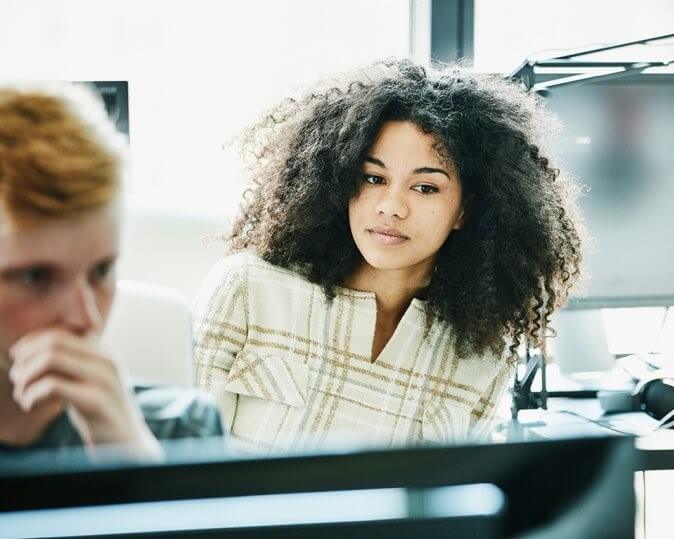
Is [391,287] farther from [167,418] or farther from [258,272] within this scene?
[167,418]

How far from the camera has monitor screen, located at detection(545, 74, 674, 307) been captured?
34.2 inches

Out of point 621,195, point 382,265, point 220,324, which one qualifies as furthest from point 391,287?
point 621,195

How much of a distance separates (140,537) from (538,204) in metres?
0.51

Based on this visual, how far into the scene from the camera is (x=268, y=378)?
0.49 m

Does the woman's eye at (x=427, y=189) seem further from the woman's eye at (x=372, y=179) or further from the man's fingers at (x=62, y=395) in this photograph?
the man's fingers at (x=62, y=395)

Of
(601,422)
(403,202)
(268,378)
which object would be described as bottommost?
(601,422)

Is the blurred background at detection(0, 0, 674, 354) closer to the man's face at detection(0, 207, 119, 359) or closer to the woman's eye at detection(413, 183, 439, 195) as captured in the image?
the man's face at detection(0, 207, 119, 359)

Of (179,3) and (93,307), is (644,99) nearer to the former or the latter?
(179,3)

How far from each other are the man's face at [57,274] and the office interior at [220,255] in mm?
15

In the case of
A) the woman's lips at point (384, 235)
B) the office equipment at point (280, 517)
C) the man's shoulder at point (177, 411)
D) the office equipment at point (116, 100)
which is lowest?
the office equipment at point (280, 517)

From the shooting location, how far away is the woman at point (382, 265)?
51 centimetres

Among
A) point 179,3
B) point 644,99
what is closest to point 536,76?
point 644,99

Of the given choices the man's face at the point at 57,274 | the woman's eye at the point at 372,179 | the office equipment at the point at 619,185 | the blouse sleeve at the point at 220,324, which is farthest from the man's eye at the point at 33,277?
the office equipment at the point at 619,185

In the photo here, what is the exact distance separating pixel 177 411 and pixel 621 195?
2.30ft
